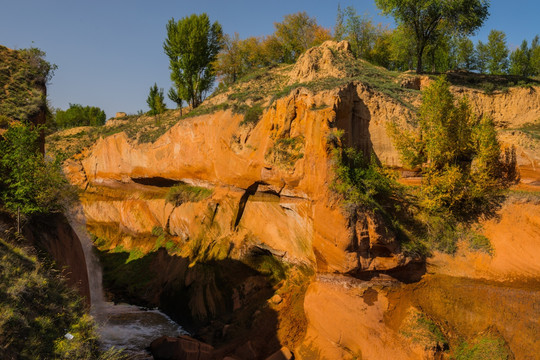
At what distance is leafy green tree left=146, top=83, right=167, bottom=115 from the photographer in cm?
3834

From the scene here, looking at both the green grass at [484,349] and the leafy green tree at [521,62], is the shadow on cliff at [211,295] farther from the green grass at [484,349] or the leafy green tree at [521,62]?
the leafy green tree at [521,62]

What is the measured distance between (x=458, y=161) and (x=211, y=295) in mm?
15099

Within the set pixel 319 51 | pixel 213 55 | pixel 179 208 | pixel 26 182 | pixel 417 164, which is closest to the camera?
pixel 26 182

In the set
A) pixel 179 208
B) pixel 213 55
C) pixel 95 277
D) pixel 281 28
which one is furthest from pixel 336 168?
pixel 281 28

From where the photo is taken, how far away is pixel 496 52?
140ft

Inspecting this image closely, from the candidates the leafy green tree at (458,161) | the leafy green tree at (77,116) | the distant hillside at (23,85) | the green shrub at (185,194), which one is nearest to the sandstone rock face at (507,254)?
the leafy green tree at (458,161)

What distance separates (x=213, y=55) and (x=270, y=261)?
2719 cm

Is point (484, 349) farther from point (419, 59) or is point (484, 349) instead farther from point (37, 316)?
point (419, 59)

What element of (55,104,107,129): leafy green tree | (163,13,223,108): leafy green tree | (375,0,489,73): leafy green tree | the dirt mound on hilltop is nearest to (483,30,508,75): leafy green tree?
(375,0,489,73): leafy green tree

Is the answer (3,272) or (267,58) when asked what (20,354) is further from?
(267,58)

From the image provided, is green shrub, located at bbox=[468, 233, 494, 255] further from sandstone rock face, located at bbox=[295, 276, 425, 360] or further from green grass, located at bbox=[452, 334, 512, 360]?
sandstone rock face, located at bbox=[295, 276, 425, 360]

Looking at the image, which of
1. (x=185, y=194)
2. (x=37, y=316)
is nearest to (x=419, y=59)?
(x=185, y=194)

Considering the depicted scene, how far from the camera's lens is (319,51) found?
25531mm

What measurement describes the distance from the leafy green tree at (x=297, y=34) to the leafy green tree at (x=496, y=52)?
2141 cm
